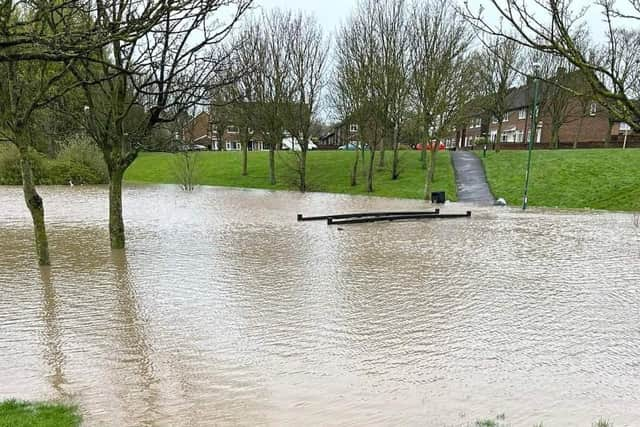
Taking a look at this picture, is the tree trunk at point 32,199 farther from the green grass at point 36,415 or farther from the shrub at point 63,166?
the shrub at point 63,166

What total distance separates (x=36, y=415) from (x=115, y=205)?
8822mm

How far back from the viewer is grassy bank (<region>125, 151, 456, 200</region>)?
109 ft

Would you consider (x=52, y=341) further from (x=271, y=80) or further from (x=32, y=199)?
(x=271, y=80)

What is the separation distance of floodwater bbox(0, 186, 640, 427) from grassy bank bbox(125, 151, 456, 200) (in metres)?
19.0

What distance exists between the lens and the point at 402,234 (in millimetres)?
16031

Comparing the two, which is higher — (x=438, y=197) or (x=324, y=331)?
(x=438, y=197)

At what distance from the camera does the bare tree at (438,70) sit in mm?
26812

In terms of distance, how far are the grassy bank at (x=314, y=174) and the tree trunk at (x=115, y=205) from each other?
67.7 ft

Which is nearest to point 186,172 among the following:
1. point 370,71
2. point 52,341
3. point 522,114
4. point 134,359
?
point 370,71

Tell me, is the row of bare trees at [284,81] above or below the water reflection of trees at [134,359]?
above

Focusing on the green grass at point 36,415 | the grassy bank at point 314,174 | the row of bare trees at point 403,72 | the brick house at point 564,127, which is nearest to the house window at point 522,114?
the brick house at point 564,127

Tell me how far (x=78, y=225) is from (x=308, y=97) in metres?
21.0

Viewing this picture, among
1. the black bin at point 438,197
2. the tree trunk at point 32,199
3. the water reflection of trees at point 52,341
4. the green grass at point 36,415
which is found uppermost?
the tree trunk at point 32,199

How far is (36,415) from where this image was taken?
14.1ft
